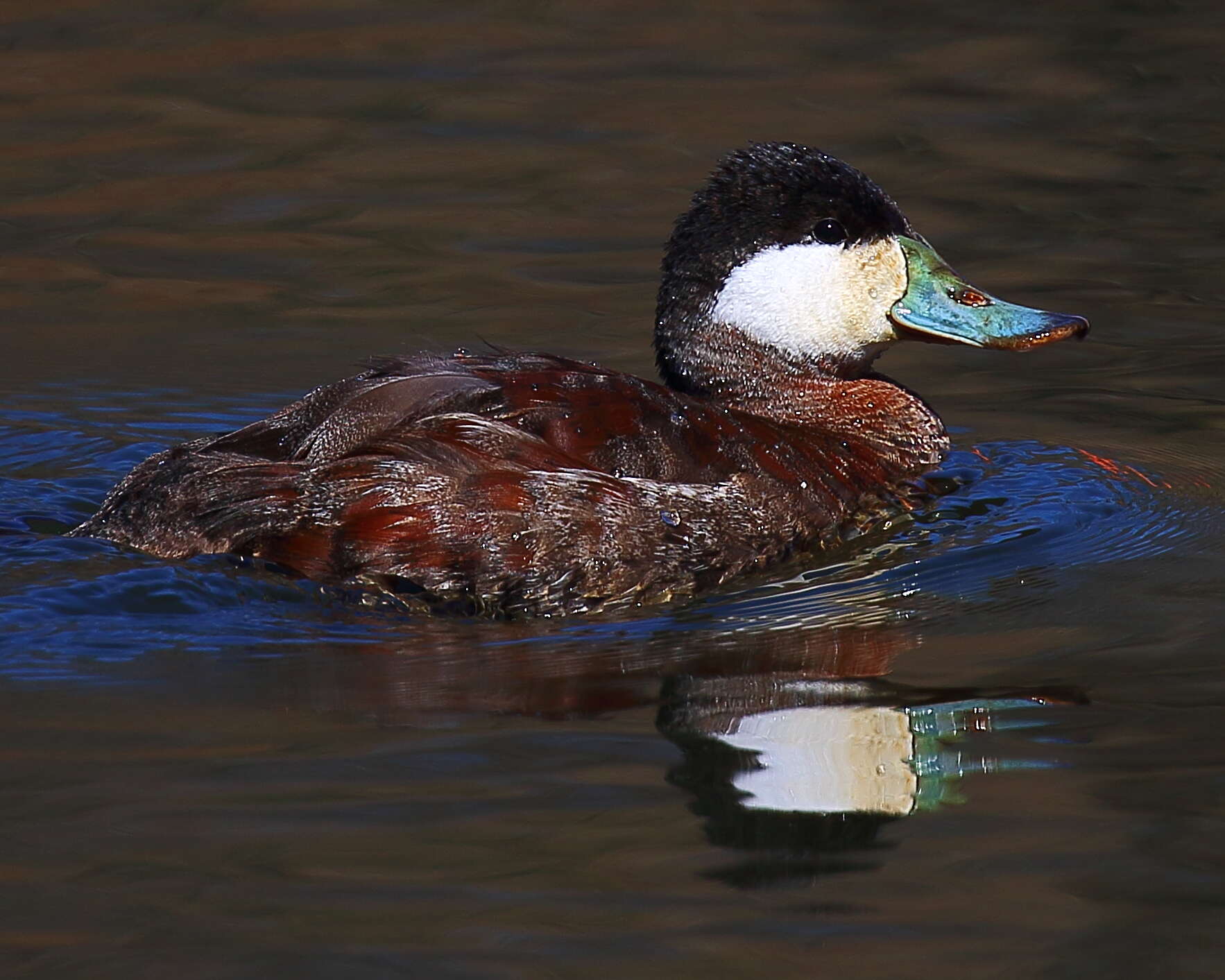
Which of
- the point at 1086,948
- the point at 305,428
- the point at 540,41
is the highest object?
the point at 540,41

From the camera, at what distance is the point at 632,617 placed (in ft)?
15.4

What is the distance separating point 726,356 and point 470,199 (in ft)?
11.8

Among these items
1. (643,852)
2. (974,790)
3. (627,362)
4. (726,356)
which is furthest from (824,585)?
(627,362)

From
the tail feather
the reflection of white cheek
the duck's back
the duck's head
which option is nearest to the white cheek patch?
the duck's head

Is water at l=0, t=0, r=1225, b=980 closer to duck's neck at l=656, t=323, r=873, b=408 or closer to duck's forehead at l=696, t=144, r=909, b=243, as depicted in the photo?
duck's neck at l=656, t=323, r=873, b=408

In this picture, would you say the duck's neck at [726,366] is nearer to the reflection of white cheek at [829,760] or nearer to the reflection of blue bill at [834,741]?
the reflection of blue bill at [834,741]

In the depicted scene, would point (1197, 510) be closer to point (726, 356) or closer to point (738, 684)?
point (726, 356)

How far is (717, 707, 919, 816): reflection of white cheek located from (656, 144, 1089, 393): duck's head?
1772 mm

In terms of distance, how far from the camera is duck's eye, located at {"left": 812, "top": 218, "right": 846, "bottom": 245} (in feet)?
18.3

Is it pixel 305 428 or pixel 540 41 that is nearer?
pixel 305 428

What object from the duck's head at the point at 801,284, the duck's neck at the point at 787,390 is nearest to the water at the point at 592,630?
the duck's neck at the point at 787,390

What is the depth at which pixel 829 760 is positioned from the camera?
387 centimetres

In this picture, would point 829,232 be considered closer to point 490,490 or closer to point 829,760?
point 490,490

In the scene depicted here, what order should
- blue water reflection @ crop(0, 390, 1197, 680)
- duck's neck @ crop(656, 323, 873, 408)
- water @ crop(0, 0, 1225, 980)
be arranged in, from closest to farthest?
water @ crop(0, 0, 1225, 980), blue water reflection @ crop(0, 390, 1197, 680), duck's neck @ crop(656, 323, 873, 408)
